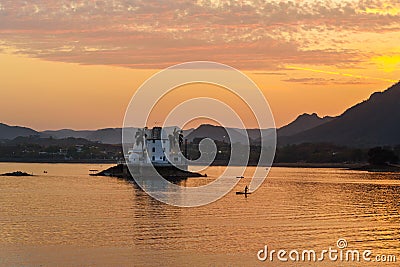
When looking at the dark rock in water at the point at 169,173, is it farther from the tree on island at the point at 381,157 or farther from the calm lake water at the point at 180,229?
the tree on island at the point at 381,157

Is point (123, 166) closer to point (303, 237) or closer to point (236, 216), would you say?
point (236, 216)

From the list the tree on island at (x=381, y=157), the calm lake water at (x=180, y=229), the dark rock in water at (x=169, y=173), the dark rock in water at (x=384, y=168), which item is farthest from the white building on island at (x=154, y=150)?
the tree on island at (x=381, y=157)

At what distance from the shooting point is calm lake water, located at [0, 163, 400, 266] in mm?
37375

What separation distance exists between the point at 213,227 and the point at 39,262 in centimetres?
1595

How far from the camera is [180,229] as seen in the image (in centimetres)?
4759

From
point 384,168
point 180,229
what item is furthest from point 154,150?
point 384,168

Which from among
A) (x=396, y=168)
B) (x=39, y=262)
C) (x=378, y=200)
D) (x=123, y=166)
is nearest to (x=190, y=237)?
(x=39, y=262)

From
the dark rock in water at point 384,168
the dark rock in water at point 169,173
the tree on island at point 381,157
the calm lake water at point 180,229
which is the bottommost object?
the calm lake water at point 180,229

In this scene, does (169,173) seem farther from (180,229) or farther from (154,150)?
(180,229)

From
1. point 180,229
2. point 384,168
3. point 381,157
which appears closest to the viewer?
point 180,229

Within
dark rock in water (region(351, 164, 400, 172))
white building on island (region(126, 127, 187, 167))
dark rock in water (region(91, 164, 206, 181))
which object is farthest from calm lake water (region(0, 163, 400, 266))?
dark rock in water (region(351, 164, 400, 172))

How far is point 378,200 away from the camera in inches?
2982

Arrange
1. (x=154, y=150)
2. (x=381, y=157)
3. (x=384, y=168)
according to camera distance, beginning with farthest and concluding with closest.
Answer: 1. (x=381, y=157)
2. (x=384, y=168)
3. (x=154, y=150)

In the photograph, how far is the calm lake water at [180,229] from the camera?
123 feet
